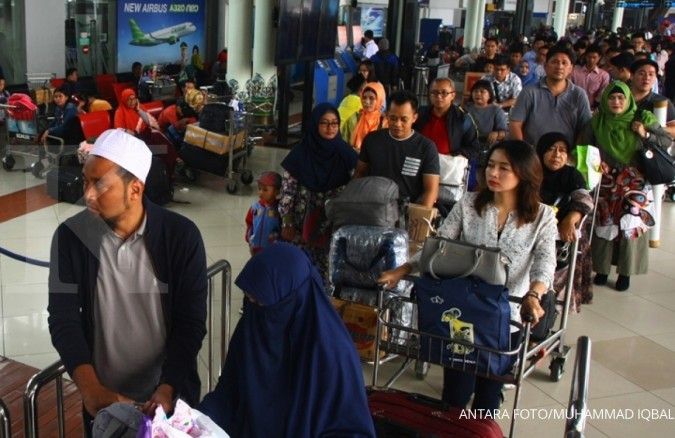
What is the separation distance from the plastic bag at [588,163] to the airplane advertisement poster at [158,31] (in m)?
12.4

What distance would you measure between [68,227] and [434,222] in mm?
2914

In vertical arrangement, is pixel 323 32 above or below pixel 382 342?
above

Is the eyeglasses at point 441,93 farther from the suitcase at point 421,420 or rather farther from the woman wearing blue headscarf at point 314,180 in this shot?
the suitcase at point 421,420

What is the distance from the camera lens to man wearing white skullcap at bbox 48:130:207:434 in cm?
226

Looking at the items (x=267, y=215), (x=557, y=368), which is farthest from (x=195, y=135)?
(x=557, y=368)

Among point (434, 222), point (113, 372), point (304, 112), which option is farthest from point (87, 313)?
point (304, 112)

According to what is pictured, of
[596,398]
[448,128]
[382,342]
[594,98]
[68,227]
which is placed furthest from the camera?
[594,98]

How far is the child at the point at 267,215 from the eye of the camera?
5.37 metres

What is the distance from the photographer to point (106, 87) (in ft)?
45.4

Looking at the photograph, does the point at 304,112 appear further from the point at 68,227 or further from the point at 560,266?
the point at 68,227

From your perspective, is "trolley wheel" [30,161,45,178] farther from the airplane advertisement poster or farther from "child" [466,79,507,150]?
the airplane advertisement poster

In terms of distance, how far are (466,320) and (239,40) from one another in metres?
9.10

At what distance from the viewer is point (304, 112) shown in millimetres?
12078

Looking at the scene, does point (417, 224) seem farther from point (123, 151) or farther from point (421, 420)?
point (123, 151)
